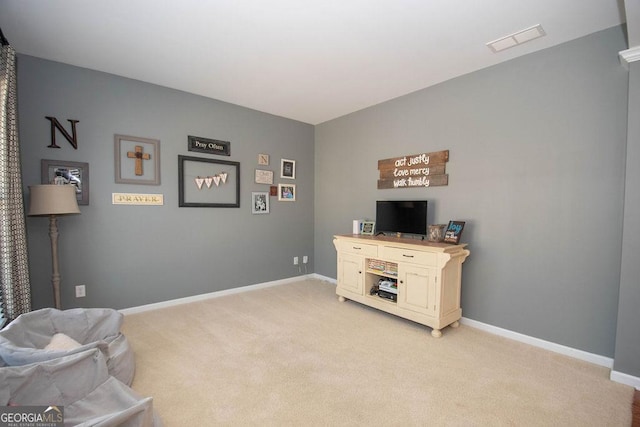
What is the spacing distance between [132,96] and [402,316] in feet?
12.7

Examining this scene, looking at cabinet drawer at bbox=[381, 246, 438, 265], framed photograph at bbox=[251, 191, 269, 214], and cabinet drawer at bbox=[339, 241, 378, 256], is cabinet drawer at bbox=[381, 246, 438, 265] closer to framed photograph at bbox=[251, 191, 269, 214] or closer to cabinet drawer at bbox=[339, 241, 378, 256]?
cabinet drawer at bbox=[339, 241, 378, 256]

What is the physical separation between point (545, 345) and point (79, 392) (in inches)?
136

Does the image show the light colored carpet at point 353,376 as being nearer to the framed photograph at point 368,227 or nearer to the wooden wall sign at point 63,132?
the framed photograph at point 368,227

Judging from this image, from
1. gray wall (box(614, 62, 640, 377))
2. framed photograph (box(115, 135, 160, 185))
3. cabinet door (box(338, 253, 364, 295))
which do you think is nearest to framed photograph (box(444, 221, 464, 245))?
cabinet door (box(338, 253, 364, 295))

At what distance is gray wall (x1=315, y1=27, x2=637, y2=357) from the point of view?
7.42 ft

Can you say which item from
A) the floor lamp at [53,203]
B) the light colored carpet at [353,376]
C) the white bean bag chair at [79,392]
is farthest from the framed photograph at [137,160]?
the white bean bag chair at [79,392]

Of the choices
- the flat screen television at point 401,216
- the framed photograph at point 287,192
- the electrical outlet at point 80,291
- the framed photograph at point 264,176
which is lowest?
the electrical outlet at point 80,291

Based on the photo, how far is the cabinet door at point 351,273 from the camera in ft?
11.4

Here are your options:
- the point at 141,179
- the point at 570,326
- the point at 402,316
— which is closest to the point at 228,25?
the point at 141,179

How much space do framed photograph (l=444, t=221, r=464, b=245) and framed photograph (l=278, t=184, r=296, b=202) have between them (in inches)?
97.1

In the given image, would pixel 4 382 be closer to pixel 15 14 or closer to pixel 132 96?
pixel 15 14

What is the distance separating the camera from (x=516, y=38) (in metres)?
2.36

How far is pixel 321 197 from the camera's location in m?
4.84

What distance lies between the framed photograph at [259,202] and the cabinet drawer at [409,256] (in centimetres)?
199
